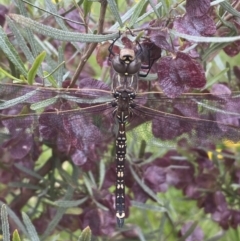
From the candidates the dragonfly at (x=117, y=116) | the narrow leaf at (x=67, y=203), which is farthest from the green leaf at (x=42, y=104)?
the narrow leaf at (x=67, y=203)

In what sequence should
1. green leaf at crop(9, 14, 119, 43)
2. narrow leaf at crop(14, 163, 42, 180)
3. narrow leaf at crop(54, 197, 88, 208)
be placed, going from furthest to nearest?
narrow leaf at crop(14, 163, 42, 180) < narrow leaf at crop(54, 197, 88, 208) < green leaf at crop(9, 14, 119, 43)

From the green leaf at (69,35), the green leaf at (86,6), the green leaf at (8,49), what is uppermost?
the green leaf at (86,6)

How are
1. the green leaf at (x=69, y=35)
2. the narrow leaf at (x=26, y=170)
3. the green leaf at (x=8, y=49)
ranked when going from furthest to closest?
the narrow leaf at (x=26, y=170), the green leaf at (x=8, y=49), the green leaf at (x=69, y=35)

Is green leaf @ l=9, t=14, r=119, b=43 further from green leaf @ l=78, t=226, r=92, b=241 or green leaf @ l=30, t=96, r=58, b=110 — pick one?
green leaf @ l=78, t=226, r=92, b=241

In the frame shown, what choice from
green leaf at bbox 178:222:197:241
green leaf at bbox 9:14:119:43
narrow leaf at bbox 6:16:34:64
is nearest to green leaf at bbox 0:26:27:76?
narrow leaf at bbox 6:16:34:64

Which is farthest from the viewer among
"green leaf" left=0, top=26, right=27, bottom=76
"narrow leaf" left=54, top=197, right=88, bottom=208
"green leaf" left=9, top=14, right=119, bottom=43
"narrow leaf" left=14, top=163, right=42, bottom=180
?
"narrow leaf" left=14, top=163, right=42, bottom=180

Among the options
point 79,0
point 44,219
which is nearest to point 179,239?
point 44,219

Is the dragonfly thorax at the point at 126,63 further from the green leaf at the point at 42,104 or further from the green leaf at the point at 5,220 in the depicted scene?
the green leaf at the point at 5,220

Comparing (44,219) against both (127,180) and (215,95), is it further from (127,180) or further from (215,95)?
(215,95)
